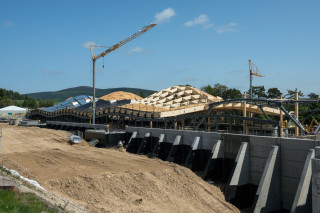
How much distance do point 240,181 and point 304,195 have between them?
5.69m

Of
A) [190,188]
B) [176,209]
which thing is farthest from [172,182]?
[176,209]

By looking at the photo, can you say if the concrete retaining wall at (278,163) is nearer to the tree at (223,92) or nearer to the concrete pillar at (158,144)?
the concrete pillar at (158,144)

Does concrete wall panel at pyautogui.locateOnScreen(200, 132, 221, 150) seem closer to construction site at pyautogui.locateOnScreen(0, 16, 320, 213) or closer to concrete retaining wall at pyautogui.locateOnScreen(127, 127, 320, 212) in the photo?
construction site at pyautogui.locateOnScreen(0, 16, 320, 213)

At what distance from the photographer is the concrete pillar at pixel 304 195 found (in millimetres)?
15508

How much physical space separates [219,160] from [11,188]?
17.2 metres

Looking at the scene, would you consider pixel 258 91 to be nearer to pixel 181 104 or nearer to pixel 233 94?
pixel 233 94

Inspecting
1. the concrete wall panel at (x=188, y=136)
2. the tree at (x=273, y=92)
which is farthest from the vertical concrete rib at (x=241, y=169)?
the tree at (x=273, y=92)

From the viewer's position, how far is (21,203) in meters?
9.68

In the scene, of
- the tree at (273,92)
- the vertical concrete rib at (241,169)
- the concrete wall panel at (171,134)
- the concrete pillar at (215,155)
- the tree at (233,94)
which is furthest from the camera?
the tree at (273,92)

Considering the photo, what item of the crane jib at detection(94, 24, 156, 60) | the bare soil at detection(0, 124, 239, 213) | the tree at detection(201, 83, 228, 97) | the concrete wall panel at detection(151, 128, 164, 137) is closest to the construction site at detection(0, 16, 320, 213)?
Result: the bare soil at detection(0, 124, 239, 213)

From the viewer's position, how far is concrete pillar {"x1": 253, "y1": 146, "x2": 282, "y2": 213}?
18250mm

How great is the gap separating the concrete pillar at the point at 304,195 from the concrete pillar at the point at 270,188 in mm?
2815

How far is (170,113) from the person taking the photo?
43.8m

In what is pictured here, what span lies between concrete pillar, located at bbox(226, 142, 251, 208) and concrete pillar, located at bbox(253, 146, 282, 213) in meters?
2.25
